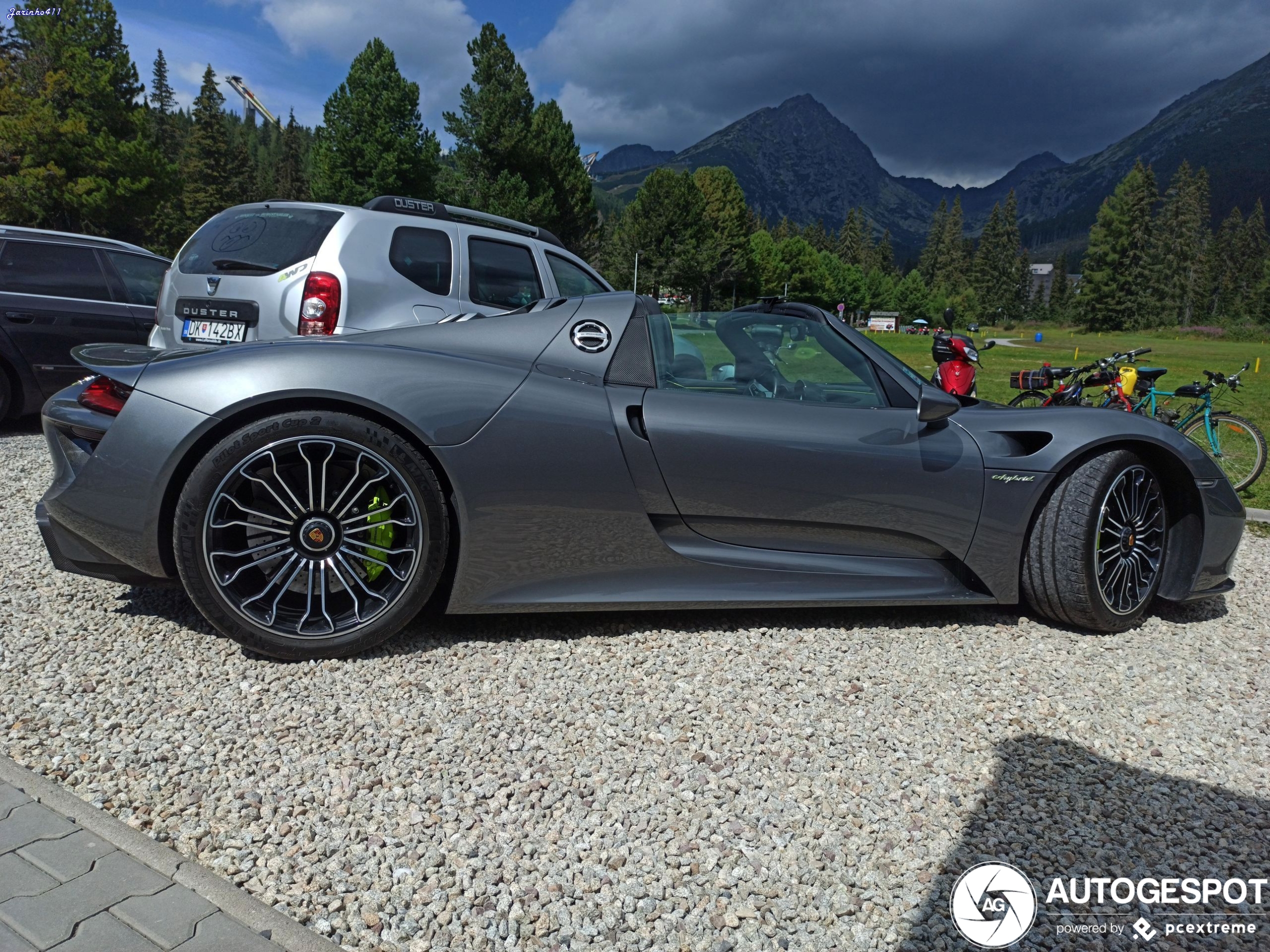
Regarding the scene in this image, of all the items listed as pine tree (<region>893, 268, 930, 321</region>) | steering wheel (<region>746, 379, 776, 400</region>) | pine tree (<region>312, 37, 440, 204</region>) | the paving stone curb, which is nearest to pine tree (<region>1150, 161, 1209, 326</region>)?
pine tree (<region>893, 268, 930, 321</region>)

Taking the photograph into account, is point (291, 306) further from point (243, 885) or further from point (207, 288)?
point (243, 885)

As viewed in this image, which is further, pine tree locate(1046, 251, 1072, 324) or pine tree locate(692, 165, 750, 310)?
pine tree locate(1046, 251, 1072, 324)

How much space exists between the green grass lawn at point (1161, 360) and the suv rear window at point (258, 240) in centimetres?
717

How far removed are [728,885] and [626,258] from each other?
6128 cm

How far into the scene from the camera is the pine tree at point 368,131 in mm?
41031

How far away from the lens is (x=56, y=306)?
22.4ft

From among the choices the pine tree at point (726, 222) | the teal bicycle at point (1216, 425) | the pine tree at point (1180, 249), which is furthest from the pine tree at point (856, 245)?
the teal bicycle at point (1216, 425)

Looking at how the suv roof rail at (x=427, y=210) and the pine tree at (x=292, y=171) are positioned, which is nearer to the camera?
the suv roof rail at (x=427, y=210)

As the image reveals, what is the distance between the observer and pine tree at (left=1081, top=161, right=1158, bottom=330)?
244 ft

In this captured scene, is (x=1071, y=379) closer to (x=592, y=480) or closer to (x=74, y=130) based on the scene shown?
(x=592, y=480)

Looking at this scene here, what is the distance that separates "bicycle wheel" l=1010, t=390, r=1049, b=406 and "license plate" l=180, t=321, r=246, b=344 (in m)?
6.52

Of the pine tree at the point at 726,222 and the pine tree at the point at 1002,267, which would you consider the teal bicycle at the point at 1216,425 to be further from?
the pine tree at the point at 1002,267

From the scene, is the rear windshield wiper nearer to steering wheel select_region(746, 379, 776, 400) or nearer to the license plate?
the license plate

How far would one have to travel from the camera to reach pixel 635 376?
2.86m
